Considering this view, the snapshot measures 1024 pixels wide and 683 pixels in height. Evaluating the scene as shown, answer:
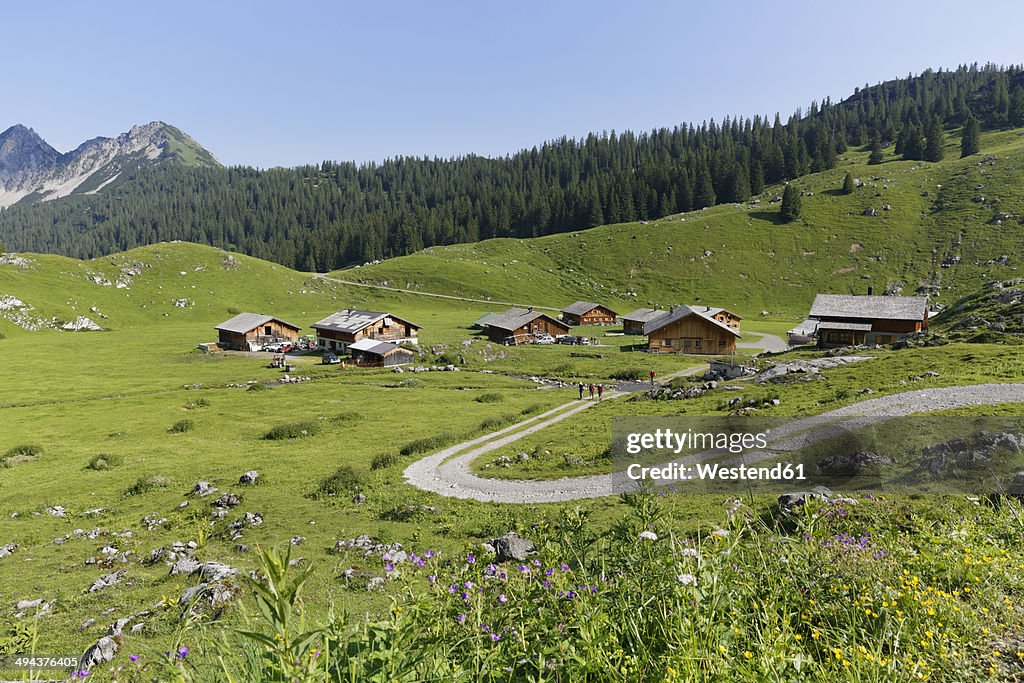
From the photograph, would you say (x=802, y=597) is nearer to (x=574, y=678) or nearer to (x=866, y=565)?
(x=866, y=565)

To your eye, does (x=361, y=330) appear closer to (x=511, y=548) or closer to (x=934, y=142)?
(x=511, y=548)

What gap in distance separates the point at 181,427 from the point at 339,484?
89.2 ft

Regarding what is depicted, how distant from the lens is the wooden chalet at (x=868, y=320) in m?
71.8

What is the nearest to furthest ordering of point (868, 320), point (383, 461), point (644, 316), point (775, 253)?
point (383, 461) < point (868, 320) < point (644, 316) < point (775, 253)

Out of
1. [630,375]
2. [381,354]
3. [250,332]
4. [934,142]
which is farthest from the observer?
[934,142]

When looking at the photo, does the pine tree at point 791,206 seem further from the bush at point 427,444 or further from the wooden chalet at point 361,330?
the bush at point 427,444

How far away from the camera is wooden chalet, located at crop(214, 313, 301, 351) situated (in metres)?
96.7

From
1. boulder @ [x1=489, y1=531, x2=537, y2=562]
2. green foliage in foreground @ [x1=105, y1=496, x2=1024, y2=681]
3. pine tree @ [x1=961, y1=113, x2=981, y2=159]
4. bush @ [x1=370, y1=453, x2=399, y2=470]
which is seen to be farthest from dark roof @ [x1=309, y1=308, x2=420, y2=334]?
pine tree @ [x1=961, y1=113, x2=981, y2=159]

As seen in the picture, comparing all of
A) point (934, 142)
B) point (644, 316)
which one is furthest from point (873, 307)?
point (934, 142)

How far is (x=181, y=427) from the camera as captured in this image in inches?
1783

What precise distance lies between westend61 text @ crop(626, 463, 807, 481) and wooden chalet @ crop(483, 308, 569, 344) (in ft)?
242

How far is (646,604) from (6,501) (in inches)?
1456

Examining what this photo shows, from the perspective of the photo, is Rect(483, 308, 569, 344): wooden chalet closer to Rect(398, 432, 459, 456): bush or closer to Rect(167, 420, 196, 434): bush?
Rect(167, 420, 196, 434): bush

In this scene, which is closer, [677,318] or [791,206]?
[677,318]
